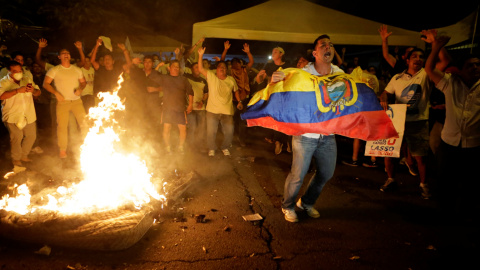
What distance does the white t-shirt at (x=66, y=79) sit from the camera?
668cm

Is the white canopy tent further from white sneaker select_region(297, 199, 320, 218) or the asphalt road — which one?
white sneaker select_region(297, 199, 320, 218)

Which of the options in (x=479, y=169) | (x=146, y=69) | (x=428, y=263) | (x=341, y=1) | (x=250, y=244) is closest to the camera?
(x=428, y=263)

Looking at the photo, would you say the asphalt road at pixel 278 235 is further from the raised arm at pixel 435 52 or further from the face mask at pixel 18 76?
the raised arm at pixel 435 52

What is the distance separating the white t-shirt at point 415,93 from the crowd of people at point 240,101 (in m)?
0.02

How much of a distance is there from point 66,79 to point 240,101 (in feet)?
13.3

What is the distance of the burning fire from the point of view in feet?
13.1

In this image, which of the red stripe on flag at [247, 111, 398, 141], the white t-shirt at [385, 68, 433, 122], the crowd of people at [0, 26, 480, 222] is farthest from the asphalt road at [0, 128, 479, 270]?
the white t-shirt at [385, 68, 433, 122]

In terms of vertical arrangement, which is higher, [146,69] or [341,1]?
[341,1]

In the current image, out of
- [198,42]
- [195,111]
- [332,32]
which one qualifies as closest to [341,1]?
[332,32]

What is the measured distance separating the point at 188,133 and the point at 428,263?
20.5 feet

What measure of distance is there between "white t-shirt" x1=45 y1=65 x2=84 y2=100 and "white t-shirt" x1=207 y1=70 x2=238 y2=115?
3036mm

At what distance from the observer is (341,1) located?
16.2 meters

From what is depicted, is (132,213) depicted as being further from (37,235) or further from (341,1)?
(341,1)

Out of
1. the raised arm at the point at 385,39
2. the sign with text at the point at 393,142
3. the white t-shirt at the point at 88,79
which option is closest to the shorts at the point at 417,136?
the sign with text at the point at 393,142
